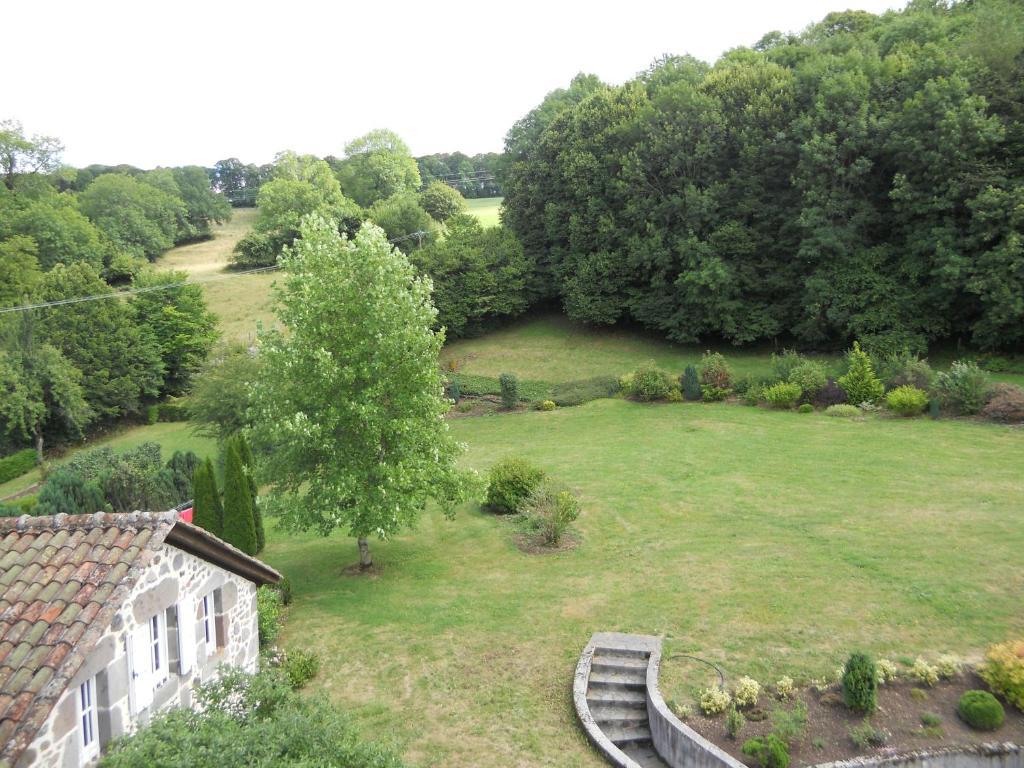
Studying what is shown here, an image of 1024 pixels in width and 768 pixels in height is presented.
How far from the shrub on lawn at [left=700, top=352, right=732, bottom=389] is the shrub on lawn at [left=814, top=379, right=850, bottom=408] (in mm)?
3889

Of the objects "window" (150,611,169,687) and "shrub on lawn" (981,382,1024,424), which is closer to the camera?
"window" (150,611,169,687)

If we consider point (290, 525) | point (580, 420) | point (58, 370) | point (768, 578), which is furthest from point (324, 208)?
point (768, 578)

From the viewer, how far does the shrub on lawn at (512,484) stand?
21047mm

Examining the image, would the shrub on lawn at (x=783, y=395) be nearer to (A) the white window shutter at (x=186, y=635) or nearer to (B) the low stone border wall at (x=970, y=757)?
(B) the low stone border wall at (x=970, y=757)

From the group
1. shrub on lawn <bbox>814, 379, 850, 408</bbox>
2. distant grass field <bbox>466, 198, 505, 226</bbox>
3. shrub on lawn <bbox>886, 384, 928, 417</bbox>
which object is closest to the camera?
shrub on lawn <bbox>886, 384, 928, 417</bbox>

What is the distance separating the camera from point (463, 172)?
99875mm

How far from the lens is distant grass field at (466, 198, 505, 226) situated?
72.9 m

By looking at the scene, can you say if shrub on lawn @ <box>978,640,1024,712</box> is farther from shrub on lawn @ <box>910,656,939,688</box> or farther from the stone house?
the stone house

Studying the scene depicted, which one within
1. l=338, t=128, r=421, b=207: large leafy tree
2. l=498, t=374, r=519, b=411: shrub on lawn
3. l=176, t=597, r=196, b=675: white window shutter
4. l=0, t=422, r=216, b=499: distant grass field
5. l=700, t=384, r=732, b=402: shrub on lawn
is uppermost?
l=338, t=128, r=421, b=207: large leafy tree

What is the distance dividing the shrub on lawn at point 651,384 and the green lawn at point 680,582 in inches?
292

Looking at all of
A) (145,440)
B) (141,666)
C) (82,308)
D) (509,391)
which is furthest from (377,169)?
(141,666)

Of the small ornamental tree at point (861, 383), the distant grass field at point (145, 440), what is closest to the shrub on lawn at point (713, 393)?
the small ornamental tree at point (861, 383)

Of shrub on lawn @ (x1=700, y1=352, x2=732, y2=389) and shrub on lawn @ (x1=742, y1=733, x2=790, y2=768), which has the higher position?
shrub on lawn @ (x1=742, y1=733, x2=790, y2=768)

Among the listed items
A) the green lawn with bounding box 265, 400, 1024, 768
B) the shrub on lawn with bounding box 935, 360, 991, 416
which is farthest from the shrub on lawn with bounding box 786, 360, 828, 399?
the green lawn with bounding box 265, 400, 1024, 768
